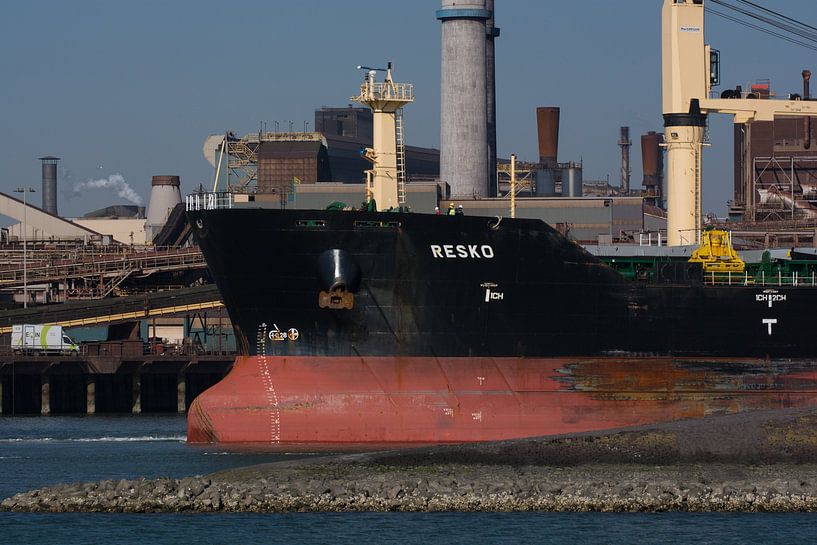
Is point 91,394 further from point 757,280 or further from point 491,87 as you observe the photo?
point 491,87

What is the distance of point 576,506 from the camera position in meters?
29.1

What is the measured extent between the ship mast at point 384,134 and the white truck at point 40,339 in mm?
19656

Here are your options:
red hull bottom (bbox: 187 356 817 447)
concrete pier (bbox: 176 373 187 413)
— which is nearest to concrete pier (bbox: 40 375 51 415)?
concrete pier (bbox: 176 373 187 413)

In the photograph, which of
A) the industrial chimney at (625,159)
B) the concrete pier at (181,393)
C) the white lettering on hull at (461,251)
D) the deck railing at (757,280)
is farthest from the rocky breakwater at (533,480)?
the industrial chimney at (625,159)

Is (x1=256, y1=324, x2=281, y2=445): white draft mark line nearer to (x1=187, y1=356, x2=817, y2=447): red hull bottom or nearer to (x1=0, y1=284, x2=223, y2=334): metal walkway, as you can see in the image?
(x1=187, y1=356, x2=817, y2=447): red hull bottom

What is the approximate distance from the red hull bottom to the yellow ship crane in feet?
32.7

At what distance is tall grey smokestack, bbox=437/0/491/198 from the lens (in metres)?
82.3

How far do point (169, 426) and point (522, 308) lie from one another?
47.0 ft

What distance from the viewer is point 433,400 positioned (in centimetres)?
3797

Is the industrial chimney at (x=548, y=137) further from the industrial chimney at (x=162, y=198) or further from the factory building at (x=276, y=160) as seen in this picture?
the industrial chimney at (x=162, y=198)

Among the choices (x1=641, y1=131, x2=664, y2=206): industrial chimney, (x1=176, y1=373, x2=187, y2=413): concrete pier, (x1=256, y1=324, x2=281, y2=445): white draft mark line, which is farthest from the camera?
(x1=641, y1=131, x2=664, y2=206): industrial chimney

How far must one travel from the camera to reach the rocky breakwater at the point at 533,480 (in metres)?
29.2

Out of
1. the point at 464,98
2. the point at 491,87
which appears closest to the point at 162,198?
the point at 491,87

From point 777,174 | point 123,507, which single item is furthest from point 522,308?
point 777,174
